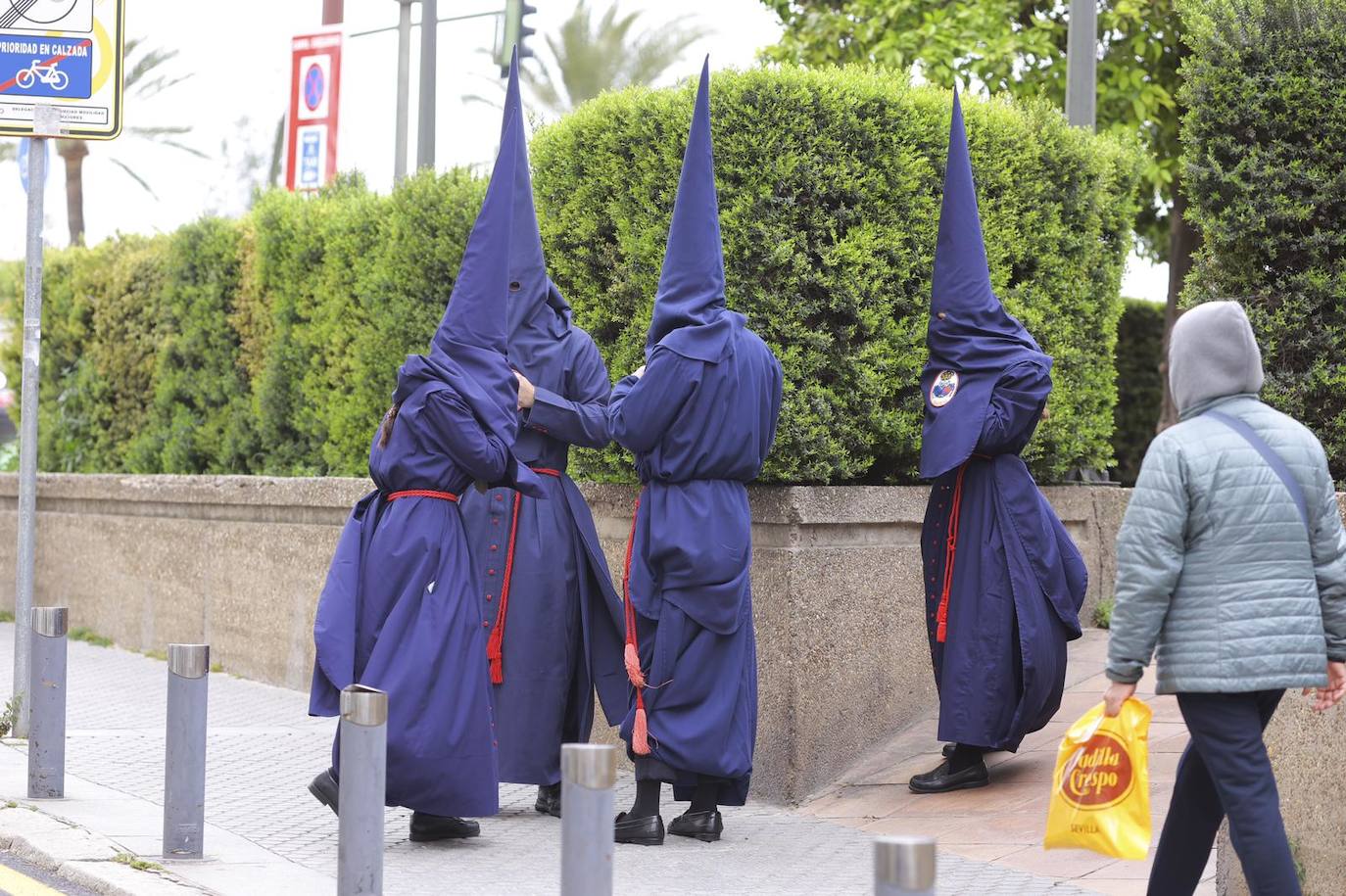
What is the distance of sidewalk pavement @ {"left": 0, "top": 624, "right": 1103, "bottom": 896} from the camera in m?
5.61

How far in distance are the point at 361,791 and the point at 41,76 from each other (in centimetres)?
470

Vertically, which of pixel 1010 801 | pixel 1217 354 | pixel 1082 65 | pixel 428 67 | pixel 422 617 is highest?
pixel 428 67

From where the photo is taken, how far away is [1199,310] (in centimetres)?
459

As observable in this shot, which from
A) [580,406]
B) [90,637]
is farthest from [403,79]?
[580,406]

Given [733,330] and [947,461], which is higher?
[733,330]

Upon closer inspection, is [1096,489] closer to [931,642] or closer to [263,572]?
[931,642]

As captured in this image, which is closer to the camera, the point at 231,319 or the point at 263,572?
the point at 263,572

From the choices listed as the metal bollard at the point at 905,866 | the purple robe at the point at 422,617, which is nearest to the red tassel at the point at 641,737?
the purple robe at the point at 422,617

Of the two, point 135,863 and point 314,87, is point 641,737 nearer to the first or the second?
point 135,863

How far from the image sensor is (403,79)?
15.4 meters

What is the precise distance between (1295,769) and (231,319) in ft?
28.3

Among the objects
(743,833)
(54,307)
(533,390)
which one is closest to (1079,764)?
(743,833)

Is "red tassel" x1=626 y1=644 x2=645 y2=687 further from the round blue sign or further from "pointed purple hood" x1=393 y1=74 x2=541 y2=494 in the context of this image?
the round blue sign

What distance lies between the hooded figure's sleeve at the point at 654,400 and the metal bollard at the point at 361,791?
162cm
